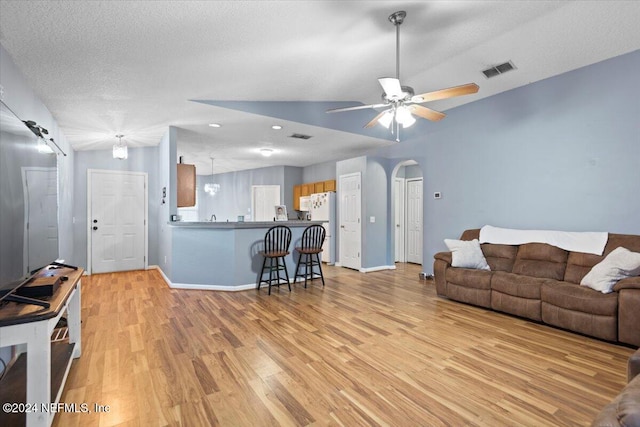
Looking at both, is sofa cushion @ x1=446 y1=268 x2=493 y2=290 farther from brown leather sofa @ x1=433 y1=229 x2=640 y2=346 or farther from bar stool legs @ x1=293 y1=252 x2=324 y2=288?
bar stool legs @ x1=293 y1=252 x2=324 y2=288

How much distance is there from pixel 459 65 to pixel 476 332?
3.20 meters

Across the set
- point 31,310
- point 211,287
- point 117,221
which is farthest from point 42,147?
point 117,221

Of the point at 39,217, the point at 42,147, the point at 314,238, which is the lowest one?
the point at 314,238

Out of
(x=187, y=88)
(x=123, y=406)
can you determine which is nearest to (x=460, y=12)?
(x=187, y=88)

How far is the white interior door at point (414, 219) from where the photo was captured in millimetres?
7172

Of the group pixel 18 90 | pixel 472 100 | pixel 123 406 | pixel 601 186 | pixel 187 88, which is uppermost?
pixel 472 100

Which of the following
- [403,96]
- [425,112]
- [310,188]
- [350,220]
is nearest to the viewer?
[403,96]

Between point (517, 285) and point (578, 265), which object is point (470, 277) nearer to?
point (517, 285)

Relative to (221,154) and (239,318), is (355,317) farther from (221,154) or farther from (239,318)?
(221,154)

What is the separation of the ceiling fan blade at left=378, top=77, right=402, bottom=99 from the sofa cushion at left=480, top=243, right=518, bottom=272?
2699 mm

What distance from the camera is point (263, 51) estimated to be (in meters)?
2.91

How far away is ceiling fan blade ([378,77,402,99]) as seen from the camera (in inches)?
97.9

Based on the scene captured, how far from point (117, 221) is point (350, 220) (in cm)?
468

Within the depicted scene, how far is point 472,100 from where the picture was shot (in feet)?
15.6
